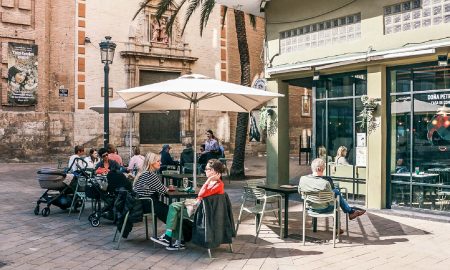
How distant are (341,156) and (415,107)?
2.11 metres

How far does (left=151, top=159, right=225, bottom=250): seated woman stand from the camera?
6113 millimetres

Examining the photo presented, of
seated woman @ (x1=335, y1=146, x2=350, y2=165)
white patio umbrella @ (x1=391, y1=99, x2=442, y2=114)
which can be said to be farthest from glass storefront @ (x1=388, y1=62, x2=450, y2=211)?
seated woman @ (x1=335, y1=146, x2=350, y2=165)

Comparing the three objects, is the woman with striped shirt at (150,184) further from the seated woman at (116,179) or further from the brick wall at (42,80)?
the brick wall at (42,80)

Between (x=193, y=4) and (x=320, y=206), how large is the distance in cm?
1085

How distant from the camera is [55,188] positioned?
29.1ft

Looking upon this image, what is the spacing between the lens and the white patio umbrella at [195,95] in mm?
7180

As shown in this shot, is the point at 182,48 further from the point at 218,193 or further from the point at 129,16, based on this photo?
the point at 218,193

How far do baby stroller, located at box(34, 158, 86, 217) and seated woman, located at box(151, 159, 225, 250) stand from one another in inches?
116

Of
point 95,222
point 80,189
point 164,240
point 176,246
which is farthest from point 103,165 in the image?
point 176,246

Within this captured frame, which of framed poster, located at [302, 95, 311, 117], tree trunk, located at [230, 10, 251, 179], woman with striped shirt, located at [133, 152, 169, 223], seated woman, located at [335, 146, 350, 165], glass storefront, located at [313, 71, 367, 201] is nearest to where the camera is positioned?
woman with striped shirt, located at [133, 152, 169, 223]

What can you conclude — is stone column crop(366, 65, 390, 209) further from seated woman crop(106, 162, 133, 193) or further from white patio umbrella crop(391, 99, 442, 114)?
seated woman crop(106, 162, 133, 193)

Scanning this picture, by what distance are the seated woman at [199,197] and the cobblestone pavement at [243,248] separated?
0.48 feet

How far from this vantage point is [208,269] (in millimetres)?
5578

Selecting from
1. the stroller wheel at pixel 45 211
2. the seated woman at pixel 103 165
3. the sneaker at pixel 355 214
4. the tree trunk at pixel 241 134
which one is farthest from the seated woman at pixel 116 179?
the tree trunk at pixel 241 134
